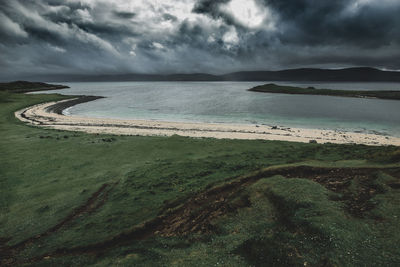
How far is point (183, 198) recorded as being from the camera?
1519cm

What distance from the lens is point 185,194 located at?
15.9m

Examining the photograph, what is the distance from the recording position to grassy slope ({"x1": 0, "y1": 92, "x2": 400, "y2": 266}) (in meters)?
8.22

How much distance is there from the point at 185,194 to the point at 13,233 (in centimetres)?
1077

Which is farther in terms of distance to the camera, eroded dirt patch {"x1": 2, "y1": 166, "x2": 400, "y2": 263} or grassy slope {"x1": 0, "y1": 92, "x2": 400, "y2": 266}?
eroded dirt patch {"x1": 2, "y1": 166, "x2": 400, "y2": 263}

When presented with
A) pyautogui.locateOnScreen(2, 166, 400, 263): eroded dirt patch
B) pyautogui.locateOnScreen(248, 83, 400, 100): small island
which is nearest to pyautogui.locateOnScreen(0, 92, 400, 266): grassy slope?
pyautogui.locateOnScreen(2, 166, 400, 263): eroded dirt patch

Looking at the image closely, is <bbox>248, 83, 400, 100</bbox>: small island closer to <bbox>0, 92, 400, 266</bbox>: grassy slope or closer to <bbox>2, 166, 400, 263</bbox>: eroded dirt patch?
<bbox>0, 92, 400, 266</bbox>: grassy slope

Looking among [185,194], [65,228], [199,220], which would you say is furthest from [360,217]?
[65,228]

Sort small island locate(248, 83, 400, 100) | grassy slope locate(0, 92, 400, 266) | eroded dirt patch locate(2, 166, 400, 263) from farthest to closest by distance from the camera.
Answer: small island locate(248, 83, 400, 100) → eroded dirt patch locate(2, 166, 400, 263) → grassy slope locate(0, 92, 400, 266)

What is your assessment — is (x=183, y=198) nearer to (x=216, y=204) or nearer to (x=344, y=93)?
(x=216, y=204)

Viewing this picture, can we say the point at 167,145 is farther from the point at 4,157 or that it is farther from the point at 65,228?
the point at 4,157

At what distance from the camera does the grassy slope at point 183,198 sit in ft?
27.0

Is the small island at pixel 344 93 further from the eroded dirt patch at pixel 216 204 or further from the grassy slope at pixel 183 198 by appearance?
the eroded dirt patch at pixel 216 204

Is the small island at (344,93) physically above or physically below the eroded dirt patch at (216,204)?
above

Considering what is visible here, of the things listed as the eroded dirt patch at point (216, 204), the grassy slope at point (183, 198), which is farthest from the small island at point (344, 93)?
the eroded dirt patch at point (216, 204)
